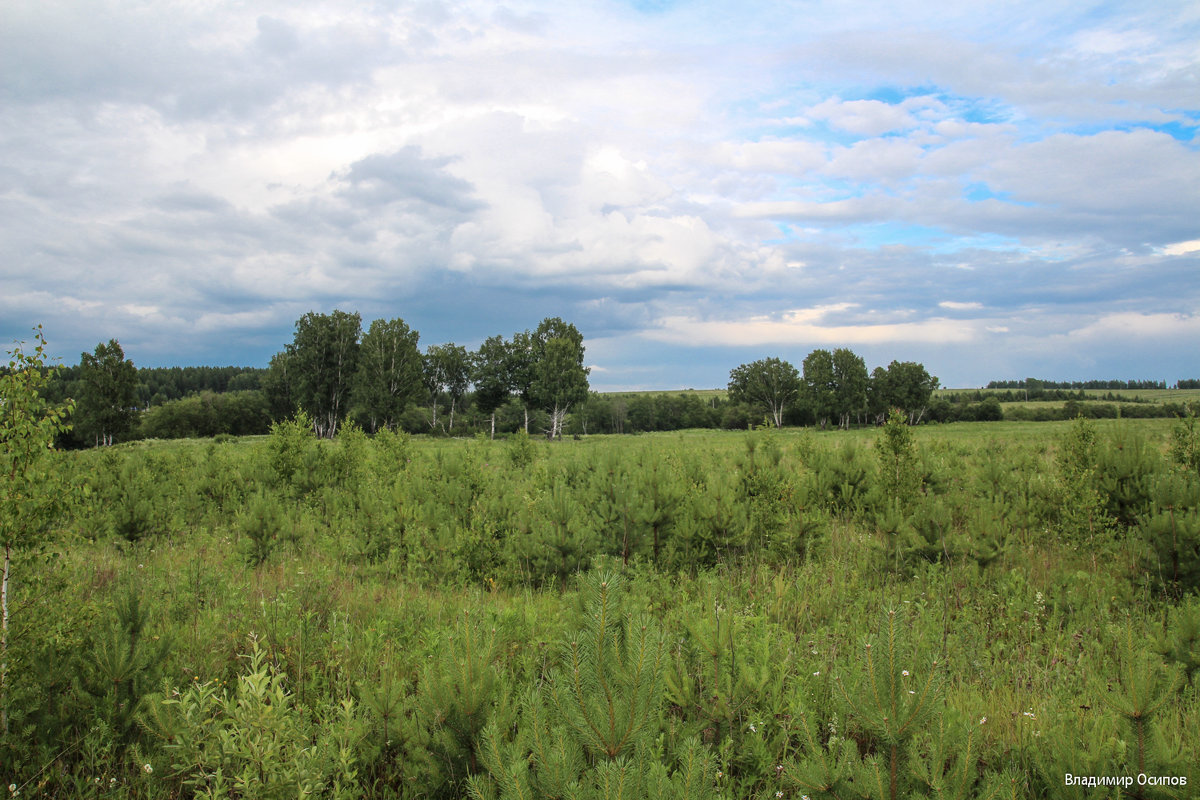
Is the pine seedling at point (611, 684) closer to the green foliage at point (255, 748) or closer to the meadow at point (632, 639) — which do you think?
the meadow at point (632, 639)

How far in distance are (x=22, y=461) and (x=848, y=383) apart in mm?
77055

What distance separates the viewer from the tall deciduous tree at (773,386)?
76312 mm

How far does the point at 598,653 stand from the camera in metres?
2.19

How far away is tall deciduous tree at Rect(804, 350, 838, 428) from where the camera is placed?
71.1m

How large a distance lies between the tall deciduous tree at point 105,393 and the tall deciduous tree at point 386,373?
74.8 feet

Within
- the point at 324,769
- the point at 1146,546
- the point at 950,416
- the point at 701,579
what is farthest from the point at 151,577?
the point at 950,416

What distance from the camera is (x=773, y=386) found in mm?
76688

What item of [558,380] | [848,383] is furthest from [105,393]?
[848,383]

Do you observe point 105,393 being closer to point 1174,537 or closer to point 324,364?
point 324,364

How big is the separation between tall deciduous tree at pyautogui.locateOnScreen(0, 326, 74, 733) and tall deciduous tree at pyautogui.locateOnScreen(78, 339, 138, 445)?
6487 cm

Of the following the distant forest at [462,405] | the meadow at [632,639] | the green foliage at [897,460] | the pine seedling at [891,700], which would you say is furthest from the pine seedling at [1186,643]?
the distant forest at [462,405]

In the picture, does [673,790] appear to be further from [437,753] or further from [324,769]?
[324,769]

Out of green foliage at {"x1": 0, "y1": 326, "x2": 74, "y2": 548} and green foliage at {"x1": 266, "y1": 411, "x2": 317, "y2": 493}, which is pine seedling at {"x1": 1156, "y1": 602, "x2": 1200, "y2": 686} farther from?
green foliage at {"x1": 266, "y1": 411, "x2": 317, "y2": 493}

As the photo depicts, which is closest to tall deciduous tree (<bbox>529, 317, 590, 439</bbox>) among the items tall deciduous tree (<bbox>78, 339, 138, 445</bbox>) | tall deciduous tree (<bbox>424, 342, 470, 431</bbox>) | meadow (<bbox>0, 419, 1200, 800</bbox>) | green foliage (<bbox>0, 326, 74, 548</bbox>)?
tall deciduous tree (<bbox>424, 342, 470, 431</bbox>)
